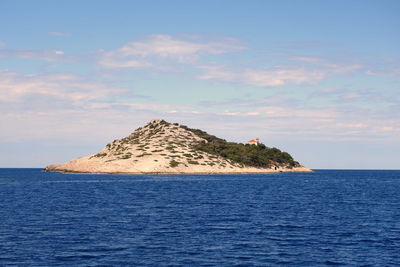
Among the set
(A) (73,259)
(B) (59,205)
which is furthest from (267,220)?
(B) (59,205)

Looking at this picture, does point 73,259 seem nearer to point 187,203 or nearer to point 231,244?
point 231,244

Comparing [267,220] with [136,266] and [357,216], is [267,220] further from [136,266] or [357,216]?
[136,266]

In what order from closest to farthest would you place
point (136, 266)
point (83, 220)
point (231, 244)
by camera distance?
point (136, 266) < point (231, 244) < point (83, 220)

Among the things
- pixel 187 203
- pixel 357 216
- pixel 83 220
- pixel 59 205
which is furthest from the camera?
pixel 187 203

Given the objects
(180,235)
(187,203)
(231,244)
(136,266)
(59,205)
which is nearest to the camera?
(136,266)

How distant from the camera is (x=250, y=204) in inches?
3300

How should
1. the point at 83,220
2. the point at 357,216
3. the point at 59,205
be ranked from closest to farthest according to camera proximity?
1. the point at 83,220
2. the point at 357,216
3. the point at 59,205

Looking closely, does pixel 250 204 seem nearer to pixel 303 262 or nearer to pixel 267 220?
pixel 267 220

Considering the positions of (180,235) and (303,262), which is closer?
(303,262)

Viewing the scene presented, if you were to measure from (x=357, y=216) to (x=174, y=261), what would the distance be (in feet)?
131

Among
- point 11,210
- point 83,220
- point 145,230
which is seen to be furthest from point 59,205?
point 145,230

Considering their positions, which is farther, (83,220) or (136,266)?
(83,220)

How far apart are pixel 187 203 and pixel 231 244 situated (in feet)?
132

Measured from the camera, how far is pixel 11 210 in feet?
235
